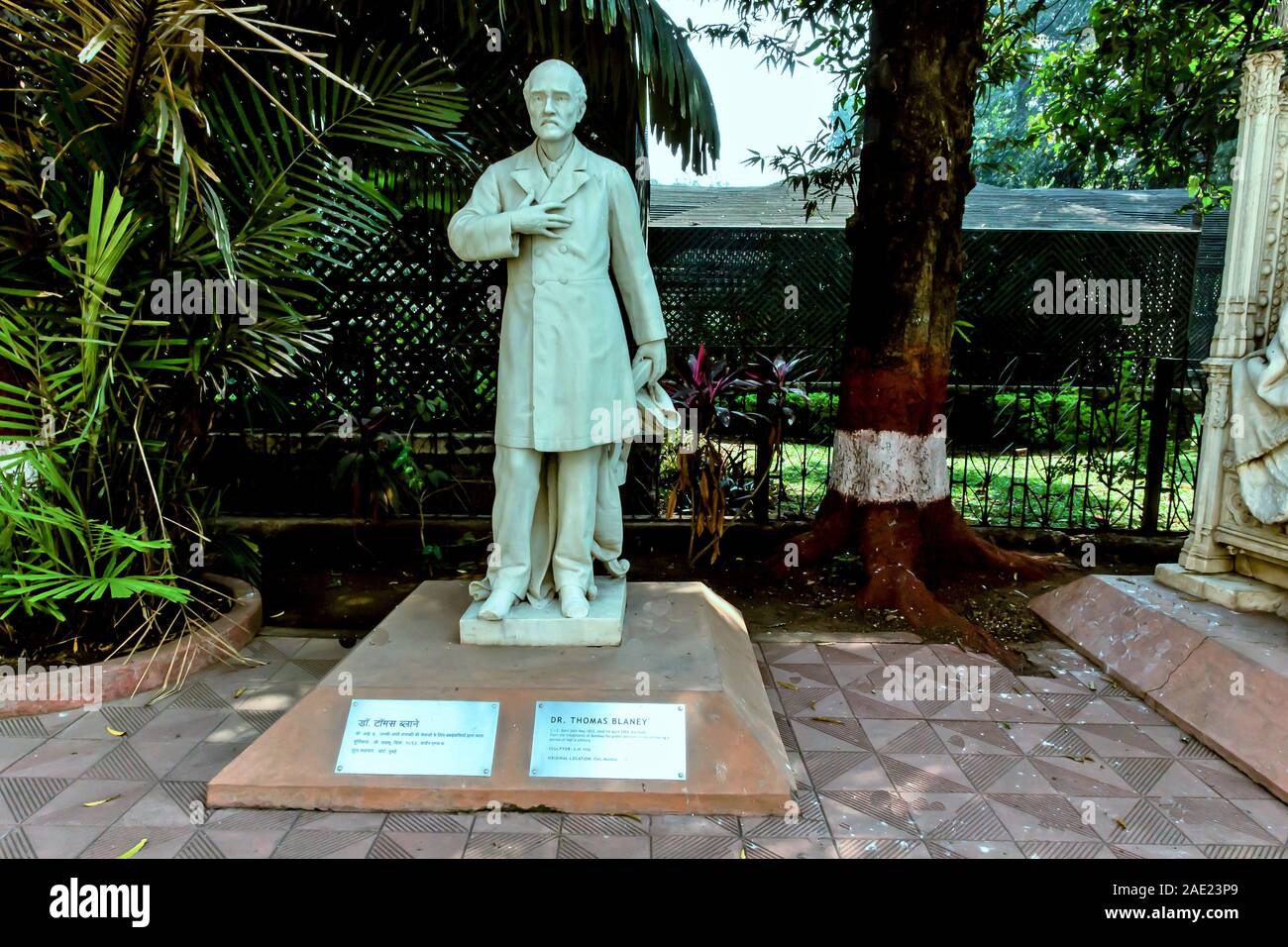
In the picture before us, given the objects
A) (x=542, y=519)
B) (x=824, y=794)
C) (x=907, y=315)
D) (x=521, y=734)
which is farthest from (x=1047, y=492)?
(x=521, y=734)

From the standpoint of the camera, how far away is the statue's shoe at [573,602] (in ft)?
11.2

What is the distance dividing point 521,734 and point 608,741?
29 centimetres

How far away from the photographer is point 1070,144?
24.2 feet

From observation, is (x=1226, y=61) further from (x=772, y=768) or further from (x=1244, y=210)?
(x=772, y=768)

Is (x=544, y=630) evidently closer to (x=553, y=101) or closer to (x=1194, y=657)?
(x=553, y=101)

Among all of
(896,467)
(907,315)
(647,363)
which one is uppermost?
(907,315)

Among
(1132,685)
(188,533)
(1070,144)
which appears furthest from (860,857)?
(1070,144)

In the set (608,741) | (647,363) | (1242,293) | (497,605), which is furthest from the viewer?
(1242,293)

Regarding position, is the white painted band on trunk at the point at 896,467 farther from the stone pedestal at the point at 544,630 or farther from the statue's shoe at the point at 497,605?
the statue's shoe at the point at 497,605

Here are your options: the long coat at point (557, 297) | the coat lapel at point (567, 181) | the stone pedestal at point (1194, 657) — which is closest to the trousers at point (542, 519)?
the long coat at point (557, 297)

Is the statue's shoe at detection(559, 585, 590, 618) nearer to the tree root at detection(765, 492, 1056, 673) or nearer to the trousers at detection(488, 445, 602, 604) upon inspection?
the trousers at detection(488, 445, 602, 604)

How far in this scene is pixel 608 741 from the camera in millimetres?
2904

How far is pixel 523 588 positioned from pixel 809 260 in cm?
633

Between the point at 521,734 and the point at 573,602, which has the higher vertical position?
the point at 573,602
